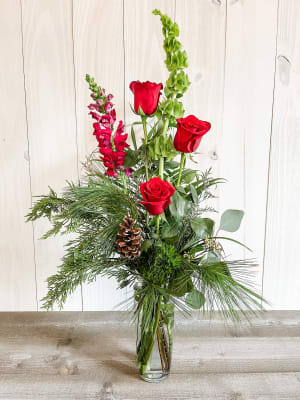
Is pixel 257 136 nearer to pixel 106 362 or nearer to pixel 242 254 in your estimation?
pixel 242 254

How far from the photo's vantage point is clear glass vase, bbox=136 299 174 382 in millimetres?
771

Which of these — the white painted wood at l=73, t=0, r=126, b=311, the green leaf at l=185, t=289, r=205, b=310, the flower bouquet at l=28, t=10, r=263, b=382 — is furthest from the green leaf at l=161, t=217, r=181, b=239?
the white painted wood at l=73, t=0, r=126, b=311

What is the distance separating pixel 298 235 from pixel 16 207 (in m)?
0.83

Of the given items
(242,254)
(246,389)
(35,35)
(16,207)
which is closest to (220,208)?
(242,254)

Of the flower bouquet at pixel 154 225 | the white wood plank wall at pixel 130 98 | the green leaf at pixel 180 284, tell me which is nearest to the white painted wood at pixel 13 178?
the white wood plank wall at pixel 130 98

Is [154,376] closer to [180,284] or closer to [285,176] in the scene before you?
[180,284]

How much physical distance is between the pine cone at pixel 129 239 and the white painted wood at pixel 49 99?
0.44 meters

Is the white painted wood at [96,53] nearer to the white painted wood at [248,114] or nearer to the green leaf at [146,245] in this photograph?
the white painted wood at [248,114]

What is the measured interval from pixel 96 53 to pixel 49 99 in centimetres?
18

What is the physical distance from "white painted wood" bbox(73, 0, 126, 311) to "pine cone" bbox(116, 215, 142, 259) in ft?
1.46

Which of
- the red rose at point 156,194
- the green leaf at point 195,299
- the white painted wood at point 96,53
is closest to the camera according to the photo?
the red rose at point 156,194

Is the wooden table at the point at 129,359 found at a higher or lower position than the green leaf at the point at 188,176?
lower

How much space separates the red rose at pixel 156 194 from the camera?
64 cm

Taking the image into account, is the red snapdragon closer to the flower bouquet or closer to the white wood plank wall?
the flower bouquet
